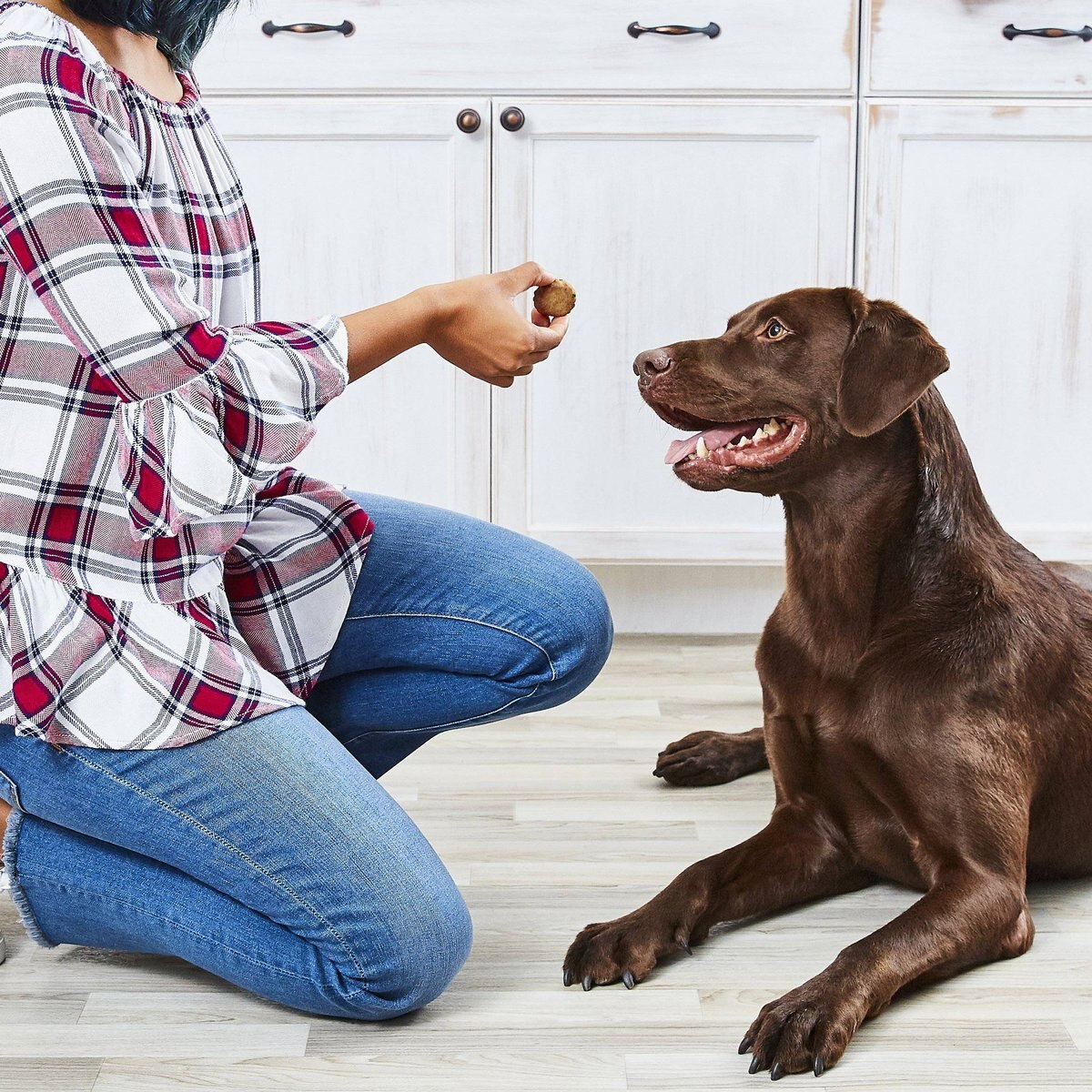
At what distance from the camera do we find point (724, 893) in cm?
139

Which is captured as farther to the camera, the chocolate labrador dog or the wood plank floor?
Result: the chocolate labrador dog

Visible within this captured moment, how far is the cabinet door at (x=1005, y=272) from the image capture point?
7.49ft

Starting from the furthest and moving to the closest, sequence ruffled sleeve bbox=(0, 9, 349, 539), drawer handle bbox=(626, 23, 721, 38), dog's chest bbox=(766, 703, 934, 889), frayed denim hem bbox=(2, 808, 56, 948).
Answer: drawer handle bbox=(626, 23, 721, 38)
dog's chest bbox=(766, 703, 934, 889)
frayed denim hem bbox=(2, 808, 56, 948)
ruffled sleeve bbox=(0, 9, 349, 539)

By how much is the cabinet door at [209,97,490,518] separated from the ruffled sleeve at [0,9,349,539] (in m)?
1.21

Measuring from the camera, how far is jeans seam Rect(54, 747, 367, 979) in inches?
46.0

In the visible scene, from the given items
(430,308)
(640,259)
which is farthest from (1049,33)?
(430,308)

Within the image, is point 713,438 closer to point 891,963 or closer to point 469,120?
point 891,963

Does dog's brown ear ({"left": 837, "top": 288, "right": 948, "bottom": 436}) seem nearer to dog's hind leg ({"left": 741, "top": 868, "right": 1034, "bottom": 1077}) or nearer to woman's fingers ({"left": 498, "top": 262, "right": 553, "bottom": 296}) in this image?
woman's fingers ({"left": 498, "top": 262, "right": 553, "bottom": 296})

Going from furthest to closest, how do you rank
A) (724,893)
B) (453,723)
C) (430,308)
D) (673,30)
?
(673,30), (453,723), (724,893), (430,308)

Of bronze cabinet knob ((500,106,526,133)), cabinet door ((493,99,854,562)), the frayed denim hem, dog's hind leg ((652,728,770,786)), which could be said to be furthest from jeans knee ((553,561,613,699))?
bronze cabinet knob ((500,106,526,133))

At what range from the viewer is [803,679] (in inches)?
57.1

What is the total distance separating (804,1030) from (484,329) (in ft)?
2.28

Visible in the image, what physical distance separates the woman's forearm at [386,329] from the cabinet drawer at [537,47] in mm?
1142

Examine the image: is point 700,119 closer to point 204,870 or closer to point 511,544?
point 511,544
